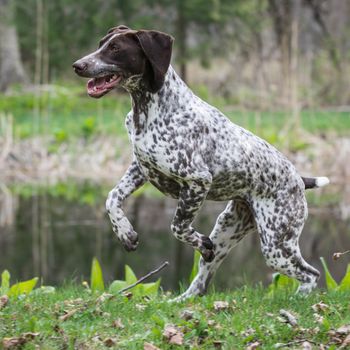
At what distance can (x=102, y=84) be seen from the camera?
5621 mm

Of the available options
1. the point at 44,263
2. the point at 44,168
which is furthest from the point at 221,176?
the point at 44,168

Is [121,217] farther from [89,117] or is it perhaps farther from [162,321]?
[89,117]

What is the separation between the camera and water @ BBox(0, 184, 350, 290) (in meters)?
11.4

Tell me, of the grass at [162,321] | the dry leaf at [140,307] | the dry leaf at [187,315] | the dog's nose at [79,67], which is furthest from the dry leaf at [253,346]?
the dog's nose at [79,67]

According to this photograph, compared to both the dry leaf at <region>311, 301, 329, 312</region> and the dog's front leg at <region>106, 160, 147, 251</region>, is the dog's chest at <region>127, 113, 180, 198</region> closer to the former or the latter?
the dog's front leg at <region>106, 160, 147, 251</region>

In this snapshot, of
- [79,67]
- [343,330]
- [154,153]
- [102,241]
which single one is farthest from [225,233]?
[102,241]

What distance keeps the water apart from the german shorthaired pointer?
11.7 feet

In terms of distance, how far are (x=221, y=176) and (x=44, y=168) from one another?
12.6m

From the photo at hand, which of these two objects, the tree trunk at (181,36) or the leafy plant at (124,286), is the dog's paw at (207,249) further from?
the tree trunk at (181,36)

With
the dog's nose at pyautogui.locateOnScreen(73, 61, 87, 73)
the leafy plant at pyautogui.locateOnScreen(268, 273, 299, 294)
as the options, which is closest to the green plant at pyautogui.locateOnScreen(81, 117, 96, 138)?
the leafy plant at pyautogui.locateOnScreen(268, 273, 299, 294)

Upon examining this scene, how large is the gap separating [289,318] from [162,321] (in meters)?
0.78

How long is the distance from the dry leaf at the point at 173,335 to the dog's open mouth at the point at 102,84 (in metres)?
1.53

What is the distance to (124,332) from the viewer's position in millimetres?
5148

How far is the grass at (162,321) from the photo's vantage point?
16.3ft
